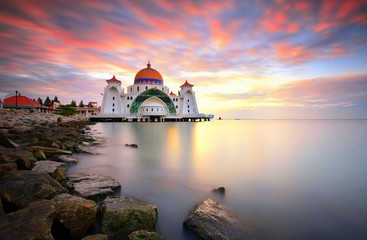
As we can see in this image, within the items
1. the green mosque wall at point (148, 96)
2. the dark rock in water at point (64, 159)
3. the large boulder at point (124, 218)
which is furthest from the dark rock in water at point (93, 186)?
the green mosque wall at point (148, 96)

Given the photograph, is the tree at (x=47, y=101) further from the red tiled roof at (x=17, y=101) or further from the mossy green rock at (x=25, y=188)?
the mossy green rock at (x=25, y=188)

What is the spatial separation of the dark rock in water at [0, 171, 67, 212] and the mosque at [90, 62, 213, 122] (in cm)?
5545

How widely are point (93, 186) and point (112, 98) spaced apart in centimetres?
6315

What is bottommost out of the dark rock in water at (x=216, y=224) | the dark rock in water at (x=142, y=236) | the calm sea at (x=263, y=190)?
the calm sea at (x=263, y=190)

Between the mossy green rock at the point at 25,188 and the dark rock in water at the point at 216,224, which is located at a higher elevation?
the mossy green rock at the point at 25,188

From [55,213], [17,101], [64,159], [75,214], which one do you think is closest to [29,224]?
[55,213]

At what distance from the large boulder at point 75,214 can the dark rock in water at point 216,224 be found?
62.5 inches

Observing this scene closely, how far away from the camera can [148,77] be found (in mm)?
67312

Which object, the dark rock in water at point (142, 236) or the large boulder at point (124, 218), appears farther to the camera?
the large boulder at point (124, 218)

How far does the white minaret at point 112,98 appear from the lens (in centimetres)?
6322

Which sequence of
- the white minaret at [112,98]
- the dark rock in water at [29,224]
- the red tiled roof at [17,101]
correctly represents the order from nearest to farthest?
the dark rock in water at [29,224] < the red tiled roof at [17,101] < the white minaret at [112,98]

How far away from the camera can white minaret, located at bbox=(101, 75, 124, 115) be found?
207 feet

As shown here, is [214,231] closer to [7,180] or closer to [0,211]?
[0,211]

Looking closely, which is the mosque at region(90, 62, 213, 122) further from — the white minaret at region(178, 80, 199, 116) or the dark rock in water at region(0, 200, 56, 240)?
the dark rock in water at region(0, 200, 56, 240)
